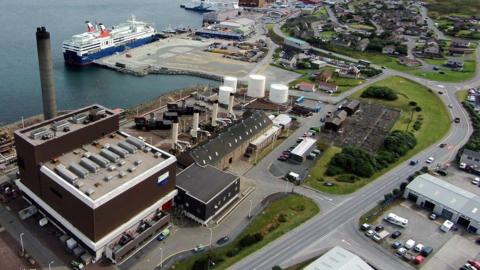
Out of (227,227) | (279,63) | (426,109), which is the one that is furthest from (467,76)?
(227,227)

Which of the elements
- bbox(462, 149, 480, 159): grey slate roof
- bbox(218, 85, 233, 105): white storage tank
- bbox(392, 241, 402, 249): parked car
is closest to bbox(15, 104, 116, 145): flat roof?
bbox(218, 85, 233, 105): white storage tank

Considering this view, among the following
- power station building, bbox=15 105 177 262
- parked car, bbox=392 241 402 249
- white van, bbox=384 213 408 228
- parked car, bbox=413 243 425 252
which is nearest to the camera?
power station building, bbox=15 105 177 262

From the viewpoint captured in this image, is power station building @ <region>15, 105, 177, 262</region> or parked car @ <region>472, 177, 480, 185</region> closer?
power station building @ <region>15, 105, 177, 262</region>

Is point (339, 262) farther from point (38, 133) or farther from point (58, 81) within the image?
point (58, 81)

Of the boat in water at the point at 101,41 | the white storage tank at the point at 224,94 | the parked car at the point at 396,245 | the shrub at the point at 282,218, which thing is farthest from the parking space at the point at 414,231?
the boat in water at the point at 101,41

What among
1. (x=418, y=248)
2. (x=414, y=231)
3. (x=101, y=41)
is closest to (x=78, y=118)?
(x=418, y=248)

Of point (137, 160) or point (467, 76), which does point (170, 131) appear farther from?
point (467, 76)

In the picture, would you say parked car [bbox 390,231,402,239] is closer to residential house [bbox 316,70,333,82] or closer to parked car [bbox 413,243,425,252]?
parked car [bbox 413,243,425,252]
